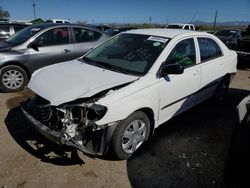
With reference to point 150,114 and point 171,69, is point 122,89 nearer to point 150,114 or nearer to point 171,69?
→ point 150,114

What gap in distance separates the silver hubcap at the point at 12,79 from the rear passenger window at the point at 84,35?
5.67 ft

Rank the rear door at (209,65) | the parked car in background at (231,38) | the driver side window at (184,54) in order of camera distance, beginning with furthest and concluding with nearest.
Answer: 1. the parked car in background at (231,38)
2. the rear door at (209,65)
3. the driver side window at (184,54)

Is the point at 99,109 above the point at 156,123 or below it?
above

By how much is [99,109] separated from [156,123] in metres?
1.12

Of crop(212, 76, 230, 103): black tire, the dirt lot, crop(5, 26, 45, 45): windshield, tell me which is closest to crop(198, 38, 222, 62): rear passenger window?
crop(212, 76, 230, 103): black tire

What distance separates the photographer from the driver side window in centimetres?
350

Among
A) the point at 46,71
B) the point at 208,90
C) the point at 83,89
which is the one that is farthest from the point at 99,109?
the point at 208,90

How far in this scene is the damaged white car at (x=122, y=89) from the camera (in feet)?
8.77

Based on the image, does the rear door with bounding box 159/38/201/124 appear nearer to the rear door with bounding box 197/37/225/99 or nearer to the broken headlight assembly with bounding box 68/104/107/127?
the rear door with bounding box 197/37/225/99

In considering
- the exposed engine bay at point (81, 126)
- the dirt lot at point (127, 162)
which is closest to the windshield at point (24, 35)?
the dirt lot at point (127, 162)

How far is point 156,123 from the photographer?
3.39 m

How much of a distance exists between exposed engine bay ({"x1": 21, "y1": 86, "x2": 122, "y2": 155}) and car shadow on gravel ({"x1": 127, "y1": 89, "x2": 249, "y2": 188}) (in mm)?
623

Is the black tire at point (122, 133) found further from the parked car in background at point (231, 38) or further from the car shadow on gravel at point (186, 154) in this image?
the parked car in background at point (231, 38)

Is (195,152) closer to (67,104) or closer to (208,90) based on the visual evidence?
(208,90)
